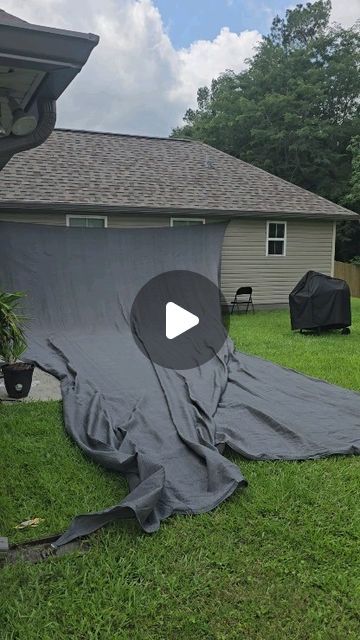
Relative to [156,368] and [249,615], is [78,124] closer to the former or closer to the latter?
[156,368]

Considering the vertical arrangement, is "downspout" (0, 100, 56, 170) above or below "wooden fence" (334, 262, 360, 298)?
above

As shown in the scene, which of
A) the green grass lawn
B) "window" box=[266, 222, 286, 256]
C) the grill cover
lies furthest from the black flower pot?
"window" box=[266, 222, 286, 256]

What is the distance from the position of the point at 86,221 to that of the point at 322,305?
194 inches

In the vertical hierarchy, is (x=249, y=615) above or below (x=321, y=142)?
below

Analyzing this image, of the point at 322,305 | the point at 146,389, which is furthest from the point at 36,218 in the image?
the point at 146,389

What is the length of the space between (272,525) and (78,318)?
5.71 metres

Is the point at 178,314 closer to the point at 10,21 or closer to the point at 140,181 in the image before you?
the point at 140,181

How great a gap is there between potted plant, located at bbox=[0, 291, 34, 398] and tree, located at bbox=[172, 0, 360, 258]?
18292 millimetres

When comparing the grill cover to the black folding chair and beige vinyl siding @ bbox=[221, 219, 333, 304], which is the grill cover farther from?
beige vinyl siding @ bbox=[221, 219, 333, 304]

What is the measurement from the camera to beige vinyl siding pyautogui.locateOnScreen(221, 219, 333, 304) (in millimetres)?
11102

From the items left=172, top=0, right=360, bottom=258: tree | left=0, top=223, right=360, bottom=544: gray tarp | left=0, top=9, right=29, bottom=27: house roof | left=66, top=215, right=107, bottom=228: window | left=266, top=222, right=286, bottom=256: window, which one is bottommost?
left=0, top=223, right=360, bottom=544: gray tarp

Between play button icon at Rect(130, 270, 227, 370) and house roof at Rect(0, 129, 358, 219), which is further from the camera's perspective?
house roof at Rect(0, 129, 358, 219)

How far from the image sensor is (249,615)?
1.84 meters

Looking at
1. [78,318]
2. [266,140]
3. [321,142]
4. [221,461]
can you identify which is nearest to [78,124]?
[266,140]
